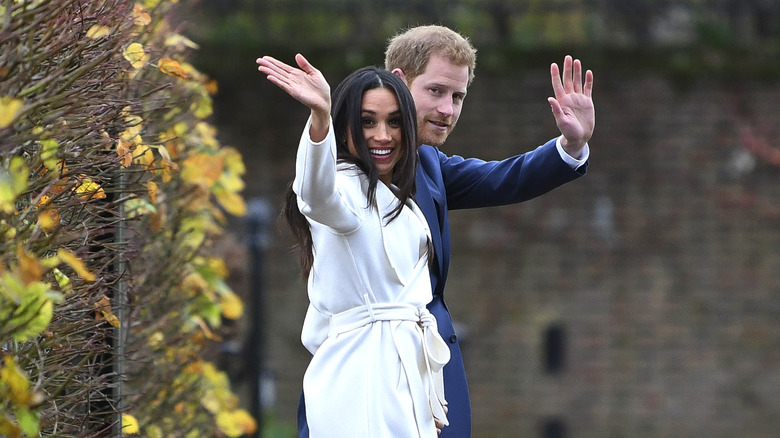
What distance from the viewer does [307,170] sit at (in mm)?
2613

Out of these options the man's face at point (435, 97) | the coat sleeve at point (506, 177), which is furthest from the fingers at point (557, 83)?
the man's face at point (435, 97)

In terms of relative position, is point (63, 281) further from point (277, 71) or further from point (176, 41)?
point (176, 41)

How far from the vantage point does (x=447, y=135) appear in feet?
10.5

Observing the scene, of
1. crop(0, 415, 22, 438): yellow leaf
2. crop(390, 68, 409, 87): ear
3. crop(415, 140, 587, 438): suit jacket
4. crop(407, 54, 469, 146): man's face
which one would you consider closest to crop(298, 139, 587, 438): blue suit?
crop(415, 140, 587, 438): suit jacket

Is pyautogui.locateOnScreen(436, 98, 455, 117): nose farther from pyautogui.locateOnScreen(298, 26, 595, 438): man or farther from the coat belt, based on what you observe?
the coat belt

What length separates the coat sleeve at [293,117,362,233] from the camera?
2609 mm

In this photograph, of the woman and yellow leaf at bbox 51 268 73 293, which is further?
the woman

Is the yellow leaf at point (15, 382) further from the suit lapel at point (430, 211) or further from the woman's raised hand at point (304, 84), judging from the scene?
the suit lapel at point (430, 211)

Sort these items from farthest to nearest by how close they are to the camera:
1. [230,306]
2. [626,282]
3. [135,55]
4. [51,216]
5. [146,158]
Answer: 1. [626,282]
2. [230,306]
3. [146,158]
4. [135,55]
5. [51,216]

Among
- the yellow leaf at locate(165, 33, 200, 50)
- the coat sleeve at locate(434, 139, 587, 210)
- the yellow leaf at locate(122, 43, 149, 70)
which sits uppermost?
the yellow leaf at locate(165, 33, 200, 50)

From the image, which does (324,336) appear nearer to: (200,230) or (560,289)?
(200,230)

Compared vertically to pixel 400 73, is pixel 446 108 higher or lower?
lower

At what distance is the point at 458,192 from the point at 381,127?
58 cm

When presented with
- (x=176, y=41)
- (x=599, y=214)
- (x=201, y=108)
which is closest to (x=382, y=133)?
(x=176, y=41)
